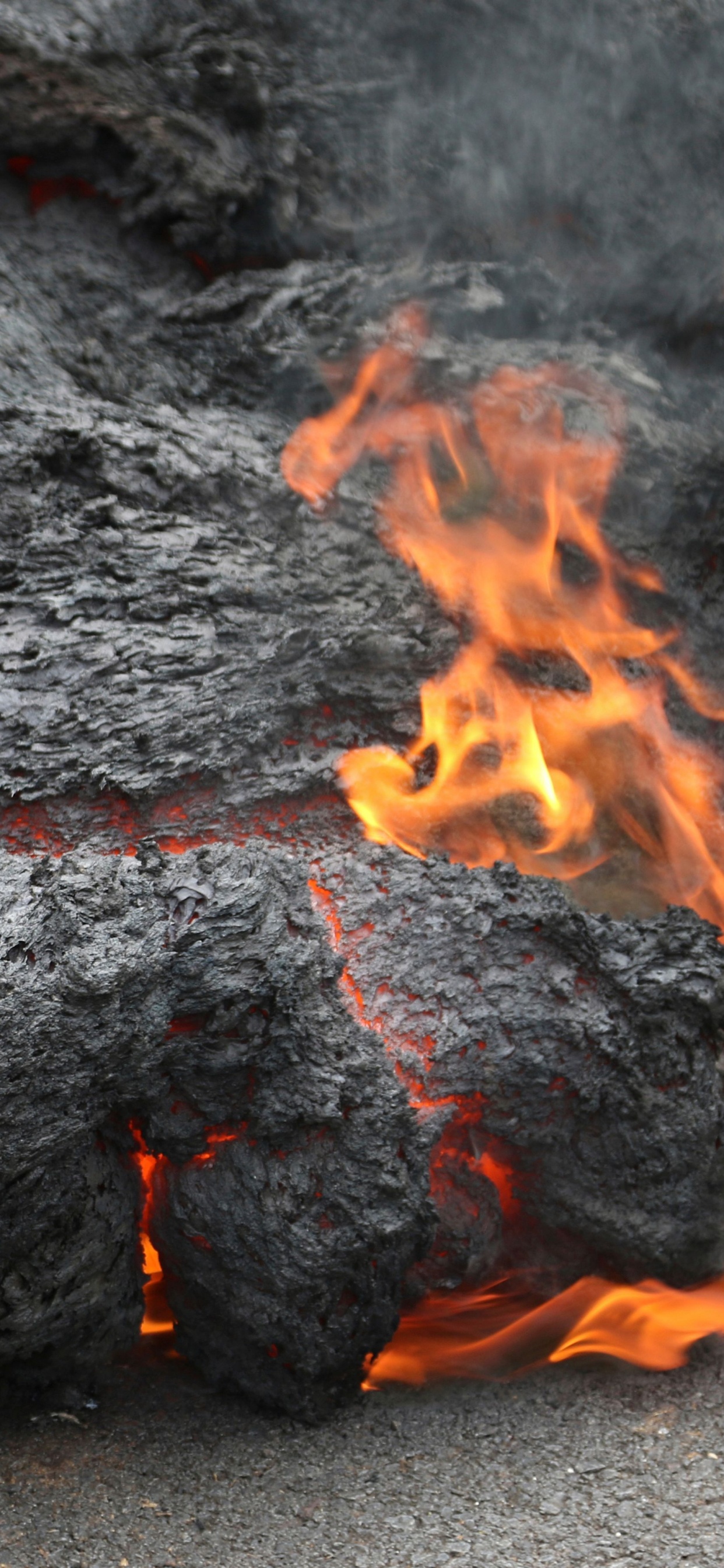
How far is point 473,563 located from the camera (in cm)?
272

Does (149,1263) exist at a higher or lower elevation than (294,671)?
lower

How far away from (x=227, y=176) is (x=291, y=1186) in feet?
8.03

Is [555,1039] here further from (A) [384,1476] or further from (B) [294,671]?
(B) [294,671]

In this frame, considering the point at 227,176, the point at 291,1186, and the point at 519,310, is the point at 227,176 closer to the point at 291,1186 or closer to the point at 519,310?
the point at 519,310

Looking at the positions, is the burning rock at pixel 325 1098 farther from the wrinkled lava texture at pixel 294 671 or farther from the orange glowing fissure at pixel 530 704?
the orange glowing fissure at pixel 530 704

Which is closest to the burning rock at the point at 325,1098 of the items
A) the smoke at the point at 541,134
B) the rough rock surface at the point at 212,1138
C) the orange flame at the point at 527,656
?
the rough rock surface at the point at 212,1138

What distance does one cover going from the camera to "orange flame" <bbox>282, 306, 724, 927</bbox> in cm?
254

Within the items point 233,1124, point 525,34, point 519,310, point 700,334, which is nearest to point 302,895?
point 233,1124

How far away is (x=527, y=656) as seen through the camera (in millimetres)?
2688

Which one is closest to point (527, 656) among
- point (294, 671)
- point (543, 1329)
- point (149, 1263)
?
point (294, 671)

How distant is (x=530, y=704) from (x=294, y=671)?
1.93ft

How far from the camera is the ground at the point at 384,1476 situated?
174cm

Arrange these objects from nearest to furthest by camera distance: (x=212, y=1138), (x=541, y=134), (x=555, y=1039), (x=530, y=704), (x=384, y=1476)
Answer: (x=384, y=1476) < (x=212, y=1138) < (x=555, y=1039) < (x=530, y=704) < (x=541, y=134)

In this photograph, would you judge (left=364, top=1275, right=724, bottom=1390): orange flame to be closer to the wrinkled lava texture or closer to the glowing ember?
the wrinkled lava texture
